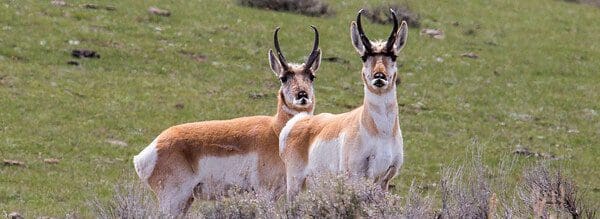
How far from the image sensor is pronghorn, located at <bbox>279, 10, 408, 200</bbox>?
1061cm

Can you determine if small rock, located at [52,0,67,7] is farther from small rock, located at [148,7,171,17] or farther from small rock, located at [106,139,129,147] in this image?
small rock, located at [106,139,129,147]

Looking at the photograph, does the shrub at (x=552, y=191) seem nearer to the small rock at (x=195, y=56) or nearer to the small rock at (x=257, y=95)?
the small rock at (x=257, y=95)

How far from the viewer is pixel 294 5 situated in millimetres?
29438

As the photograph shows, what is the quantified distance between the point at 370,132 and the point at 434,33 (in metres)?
18.2

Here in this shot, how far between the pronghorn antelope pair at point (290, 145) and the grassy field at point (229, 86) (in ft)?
7.16

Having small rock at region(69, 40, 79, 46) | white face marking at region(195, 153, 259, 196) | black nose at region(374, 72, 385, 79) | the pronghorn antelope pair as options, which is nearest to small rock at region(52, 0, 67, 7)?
small rock at region(69, 40, 79, 46)

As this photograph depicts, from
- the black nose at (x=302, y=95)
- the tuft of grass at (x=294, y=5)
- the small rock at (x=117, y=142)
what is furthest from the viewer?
the tuft of grass at (x=294, y=5)

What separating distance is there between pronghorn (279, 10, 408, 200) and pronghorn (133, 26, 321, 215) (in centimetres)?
139

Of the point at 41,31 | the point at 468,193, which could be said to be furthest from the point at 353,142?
the point at 41,31

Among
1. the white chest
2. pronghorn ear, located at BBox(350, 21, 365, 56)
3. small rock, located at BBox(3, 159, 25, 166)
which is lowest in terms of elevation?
small rock, located at BBox(3, 159, 25, 166)

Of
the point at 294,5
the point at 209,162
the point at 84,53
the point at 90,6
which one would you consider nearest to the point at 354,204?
the point at 209,162

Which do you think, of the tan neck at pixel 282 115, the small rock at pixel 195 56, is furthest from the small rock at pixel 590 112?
the tan neck at pixel 282 115

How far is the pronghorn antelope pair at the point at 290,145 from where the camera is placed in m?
10.7

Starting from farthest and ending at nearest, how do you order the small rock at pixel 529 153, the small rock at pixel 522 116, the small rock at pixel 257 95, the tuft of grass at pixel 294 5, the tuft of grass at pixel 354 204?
the tuft of grass at pixel 294 5
the small rock at pixel 522 116
the small rock at pixel 257 95
the small rock at pixel 529 153
the tuft of grass at pixel 354 204
